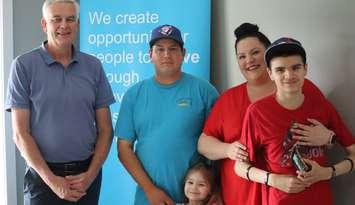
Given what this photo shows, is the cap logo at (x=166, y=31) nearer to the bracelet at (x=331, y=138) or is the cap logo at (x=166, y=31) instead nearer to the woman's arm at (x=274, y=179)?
the woman's arm at (x=274, y=179)

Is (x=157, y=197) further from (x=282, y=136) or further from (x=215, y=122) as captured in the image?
(x=282, y=136)

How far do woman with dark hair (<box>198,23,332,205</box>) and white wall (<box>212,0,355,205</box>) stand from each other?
0.25m

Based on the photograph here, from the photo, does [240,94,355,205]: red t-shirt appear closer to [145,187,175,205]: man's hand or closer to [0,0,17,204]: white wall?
[145,187,175,205]: man's hand

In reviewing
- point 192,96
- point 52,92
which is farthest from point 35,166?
point 192,96

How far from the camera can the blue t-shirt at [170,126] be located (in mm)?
2135

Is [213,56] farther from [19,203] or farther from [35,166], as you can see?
[19,203]

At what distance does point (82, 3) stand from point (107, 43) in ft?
1.03

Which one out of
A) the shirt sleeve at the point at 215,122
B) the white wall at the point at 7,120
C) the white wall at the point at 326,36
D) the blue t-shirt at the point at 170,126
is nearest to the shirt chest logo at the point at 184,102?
the blue t-shirt at the point at 170,126

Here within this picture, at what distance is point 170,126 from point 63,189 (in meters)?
0.54

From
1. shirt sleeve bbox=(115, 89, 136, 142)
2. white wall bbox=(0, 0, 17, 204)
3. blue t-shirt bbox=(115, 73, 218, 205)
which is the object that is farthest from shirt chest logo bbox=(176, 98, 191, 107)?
white wall bbox=(0, 0, 17, 204)

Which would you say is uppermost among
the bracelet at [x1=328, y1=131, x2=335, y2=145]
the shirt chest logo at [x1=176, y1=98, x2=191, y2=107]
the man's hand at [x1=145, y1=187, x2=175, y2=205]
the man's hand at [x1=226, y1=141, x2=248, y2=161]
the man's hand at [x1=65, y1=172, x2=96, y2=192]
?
the shirt chest logo at [x1=176, y1=98, x2=191, y2=107]

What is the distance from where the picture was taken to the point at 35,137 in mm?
2119

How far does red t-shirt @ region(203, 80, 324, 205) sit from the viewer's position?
199 cm

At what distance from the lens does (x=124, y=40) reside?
117 inches
